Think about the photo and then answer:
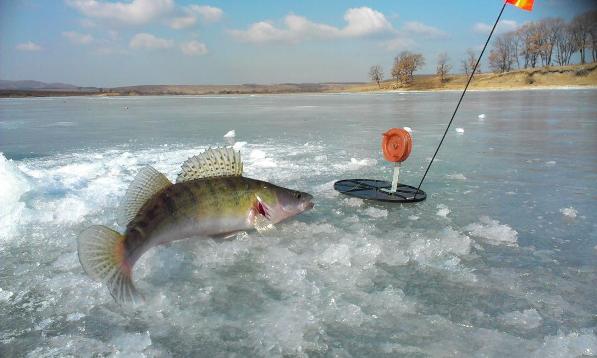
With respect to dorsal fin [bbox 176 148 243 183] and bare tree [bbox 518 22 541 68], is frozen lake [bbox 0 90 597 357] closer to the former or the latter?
dorsal fin [bbox 176 148 243 183]

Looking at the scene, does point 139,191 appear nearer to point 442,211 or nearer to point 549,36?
point 442,211

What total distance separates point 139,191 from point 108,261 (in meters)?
0.78

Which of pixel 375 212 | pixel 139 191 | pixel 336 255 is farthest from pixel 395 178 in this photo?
pixel 139 191

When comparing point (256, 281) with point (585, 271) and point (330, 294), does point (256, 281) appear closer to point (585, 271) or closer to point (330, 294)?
point (330, 294)

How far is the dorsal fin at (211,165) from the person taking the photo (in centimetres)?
348

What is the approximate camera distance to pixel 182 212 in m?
3.16

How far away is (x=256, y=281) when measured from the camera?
295cm

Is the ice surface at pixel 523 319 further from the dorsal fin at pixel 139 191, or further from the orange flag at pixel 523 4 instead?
the orange flag at pixel 523 4

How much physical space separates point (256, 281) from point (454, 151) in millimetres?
6798

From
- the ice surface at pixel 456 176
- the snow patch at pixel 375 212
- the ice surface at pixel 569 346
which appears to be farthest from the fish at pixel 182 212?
the ice surface at pixel 456 176

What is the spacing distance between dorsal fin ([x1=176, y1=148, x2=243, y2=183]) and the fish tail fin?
0.99 metres

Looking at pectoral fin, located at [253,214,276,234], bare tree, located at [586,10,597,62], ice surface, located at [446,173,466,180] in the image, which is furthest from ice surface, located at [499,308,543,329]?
bare tree, located at [586,10,597,62]

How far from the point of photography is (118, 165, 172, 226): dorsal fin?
3.06 meters

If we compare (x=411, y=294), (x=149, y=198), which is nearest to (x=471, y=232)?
(x=411, y=294)
